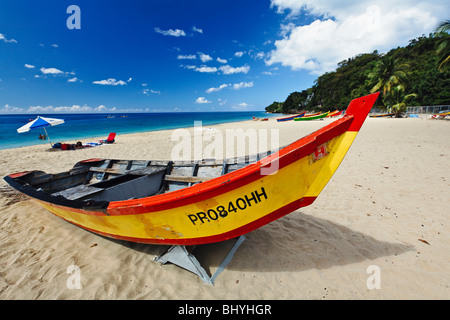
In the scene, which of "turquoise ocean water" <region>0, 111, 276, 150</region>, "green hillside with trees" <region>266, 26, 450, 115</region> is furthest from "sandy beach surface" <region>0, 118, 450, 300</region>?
"green hillside with trees" <region>266, 26, 450, 115</region>

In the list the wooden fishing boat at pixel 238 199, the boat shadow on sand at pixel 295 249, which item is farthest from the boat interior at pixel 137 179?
the boat shadow on sand at pixel 295 249

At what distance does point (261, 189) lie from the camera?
6.35ft

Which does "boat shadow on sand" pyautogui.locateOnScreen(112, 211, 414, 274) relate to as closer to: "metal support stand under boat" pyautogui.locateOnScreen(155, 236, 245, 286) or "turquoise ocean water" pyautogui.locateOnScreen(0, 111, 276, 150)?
"metal support stand under boat" pyautogui.locateOnScreen(155, 236, 245, 286)

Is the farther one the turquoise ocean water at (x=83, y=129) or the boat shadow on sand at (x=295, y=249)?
the turquoise ocean water at (x=83, y=129)

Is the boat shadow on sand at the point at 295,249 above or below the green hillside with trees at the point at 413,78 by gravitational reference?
below

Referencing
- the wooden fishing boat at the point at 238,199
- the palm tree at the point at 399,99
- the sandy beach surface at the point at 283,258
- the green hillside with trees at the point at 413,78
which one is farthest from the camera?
the palm tree at the point at 399,99

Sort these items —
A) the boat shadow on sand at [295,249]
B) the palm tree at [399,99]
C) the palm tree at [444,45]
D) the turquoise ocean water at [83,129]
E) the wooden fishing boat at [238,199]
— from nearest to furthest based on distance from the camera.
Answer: the wooden fishing boat at [238,199], the boat shadow on sand at [295,249], the palm tree at [444,45], the turquoise ocean water at [83,129], the palm tree at [399,99]

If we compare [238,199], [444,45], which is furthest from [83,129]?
[444,45]

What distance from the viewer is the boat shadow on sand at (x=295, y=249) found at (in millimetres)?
2684

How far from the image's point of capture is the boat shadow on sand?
2.68m

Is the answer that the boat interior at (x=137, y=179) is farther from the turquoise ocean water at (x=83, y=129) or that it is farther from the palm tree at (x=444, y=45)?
the palm tree at (x=444, y=45)

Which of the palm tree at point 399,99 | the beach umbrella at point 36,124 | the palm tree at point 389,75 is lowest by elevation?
the beach umbrella at point 36,124

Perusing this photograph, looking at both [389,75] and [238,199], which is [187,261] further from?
[389,75]
